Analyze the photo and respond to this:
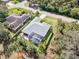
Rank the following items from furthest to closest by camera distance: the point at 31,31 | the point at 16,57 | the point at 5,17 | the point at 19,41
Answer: the point at 5,17
the point at 31,31
the point at 19,41
the point at 16,57

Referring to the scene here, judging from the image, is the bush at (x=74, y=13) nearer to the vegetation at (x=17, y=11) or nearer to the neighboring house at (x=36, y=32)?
the neighboring house at (x=36, y=32)

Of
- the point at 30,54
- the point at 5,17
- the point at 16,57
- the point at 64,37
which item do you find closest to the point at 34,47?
the point at 30,54

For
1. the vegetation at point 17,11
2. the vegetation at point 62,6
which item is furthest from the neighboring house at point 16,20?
the vegetation at point 62,6

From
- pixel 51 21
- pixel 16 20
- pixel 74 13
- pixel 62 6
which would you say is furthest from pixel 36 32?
pixel 62 6

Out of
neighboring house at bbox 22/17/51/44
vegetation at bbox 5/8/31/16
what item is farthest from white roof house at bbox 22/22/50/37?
vegetation at bbox 5/8/31/16

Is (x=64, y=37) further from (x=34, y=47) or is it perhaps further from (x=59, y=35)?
(x=34, y=47)

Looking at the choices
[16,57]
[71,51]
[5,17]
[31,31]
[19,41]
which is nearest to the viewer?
[71,51]
